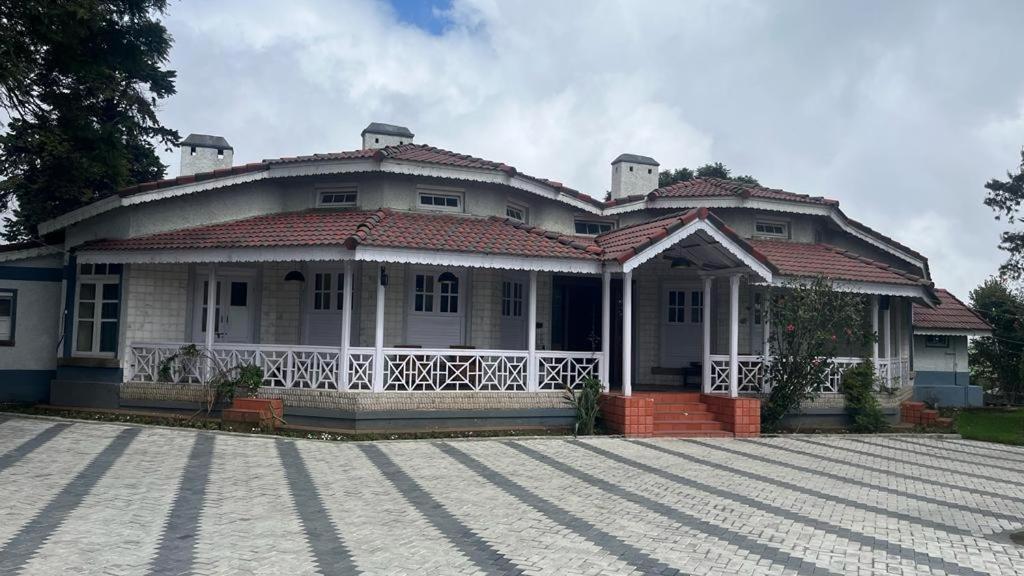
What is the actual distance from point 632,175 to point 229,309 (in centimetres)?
1099

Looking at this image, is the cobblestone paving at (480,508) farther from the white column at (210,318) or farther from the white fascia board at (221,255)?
the white fascia board at (221,255)

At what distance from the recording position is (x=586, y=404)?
13.9m

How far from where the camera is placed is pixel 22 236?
2288 cm

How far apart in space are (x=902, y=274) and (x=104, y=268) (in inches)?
692

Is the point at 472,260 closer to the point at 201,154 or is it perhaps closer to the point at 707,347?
the point at 707,347

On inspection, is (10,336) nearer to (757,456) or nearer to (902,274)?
(757,456)

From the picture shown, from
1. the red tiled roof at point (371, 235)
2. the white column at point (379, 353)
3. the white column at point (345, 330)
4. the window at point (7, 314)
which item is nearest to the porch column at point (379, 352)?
the white column at point (379, 353)

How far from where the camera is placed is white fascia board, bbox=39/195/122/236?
47.1 ft

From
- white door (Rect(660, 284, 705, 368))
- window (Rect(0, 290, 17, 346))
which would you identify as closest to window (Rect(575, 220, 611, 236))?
white door (Rect(660, 284, 705, 368))

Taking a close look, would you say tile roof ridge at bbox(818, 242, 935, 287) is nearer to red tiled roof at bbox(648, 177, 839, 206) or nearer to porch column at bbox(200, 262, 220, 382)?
red tiled roof at bbox(648, 177, 839, 206)

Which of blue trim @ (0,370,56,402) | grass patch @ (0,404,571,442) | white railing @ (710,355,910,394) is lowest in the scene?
grass patch @ (0,404,571,442)

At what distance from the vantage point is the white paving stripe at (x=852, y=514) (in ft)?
23.4

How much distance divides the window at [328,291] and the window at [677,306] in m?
7.77

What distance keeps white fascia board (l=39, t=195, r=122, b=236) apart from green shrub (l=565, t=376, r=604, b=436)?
371 inches
